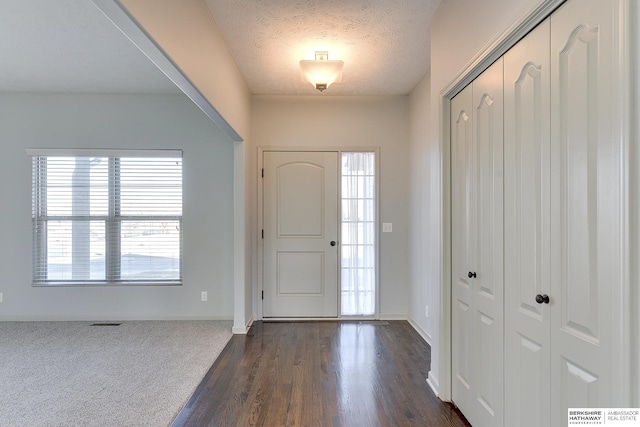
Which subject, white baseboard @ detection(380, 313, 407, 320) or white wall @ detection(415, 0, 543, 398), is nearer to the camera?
white wall @ detection(415, 0, 543, 398)

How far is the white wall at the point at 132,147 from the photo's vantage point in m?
3.91

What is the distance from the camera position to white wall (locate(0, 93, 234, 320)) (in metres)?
3.91

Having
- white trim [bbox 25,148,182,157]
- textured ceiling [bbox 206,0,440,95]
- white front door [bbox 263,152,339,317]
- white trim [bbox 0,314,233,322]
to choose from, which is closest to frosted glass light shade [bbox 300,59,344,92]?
textured ceiling [bbox 206,0,440,95]

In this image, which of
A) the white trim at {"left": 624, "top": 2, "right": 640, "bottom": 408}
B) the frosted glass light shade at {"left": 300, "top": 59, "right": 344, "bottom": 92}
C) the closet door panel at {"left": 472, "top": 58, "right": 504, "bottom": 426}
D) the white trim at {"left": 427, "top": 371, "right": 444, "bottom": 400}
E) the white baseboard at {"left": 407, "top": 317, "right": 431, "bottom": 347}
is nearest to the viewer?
the white trim at {"left": 624, "top": 2, "right": 640, "bottom": 408}

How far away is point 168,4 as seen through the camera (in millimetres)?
1719

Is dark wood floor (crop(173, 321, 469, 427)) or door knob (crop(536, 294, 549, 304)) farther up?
door knob (crop(536, 294, 549, 304))

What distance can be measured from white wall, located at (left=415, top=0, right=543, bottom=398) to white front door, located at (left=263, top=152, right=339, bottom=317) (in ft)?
5.72

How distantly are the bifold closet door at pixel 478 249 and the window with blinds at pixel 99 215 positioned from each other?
10.7 feet

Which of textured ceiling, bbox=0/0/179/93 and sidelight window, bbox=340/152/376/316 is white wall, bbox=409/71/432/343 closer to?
sidelight window, bbox=340/152/376/316

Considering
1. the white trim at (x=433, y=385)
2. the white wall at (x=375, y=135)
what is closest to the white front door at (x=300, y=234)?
the white wall at (x=375, y=135)

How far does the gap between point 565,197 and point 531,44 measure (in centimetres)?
70

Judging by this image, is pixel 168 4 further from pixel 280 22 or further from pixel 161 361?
pixel 161 361

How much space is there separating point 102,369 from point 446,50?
367 centimetres

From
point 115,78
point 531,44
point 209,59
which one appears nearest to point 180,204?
point 115,78
